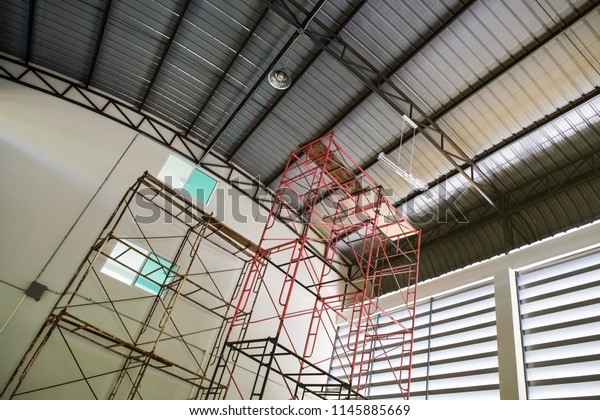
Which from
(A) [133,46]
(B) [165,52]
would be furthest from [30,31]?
(B) [165,52]

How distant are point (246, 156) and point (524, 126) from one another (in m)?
10.6

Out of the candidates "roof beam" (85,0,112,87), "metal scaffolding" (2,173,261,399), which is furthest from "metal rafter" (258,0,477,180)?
"roof beam" (85,0,112,87)

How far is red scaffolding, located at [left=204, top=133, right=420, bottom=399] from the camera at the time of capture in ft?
44.6

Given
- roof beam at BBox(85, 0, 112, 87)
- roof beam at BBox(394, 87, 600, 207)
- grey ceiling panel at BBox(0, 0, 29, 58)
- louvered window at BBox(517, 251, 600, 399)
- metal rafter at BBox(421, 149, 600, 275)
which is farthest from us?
grey ceiling panel at BBox(0, 0, 29, 58)

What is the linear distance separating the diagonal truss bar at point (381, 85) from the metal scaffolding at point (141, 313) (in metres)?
6.55

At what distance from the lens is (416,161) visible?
579 inches

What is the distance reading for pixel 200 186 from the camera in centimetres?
1712

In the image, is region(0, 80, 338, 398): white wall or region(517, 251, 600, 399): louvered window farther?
region(0, 80, 338, 398): white wall

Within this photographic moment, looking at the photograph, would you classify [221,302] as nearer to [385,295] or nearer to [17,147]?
[385,295]

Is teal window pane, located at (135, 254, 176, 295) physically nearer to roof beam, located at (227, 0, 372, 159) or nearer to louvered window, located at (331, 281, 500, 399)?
roof beam, located at (227, 0, 372, 159)

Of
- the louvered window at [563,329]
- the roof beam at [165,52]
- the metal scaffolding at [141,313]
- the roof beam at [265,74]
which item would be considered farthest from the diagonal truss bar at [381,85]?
the metal scaffolding at [141,313]

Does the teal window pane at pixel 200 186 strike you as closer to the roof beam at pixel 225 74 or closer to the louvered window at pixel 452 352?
the roof beam at pixel 225 74

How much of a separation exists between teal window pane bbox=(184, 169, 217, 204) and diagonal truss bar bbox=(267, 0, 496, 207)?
7.69 metres

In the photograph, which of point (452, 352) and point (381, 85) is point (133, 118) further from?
point (452, 352)
